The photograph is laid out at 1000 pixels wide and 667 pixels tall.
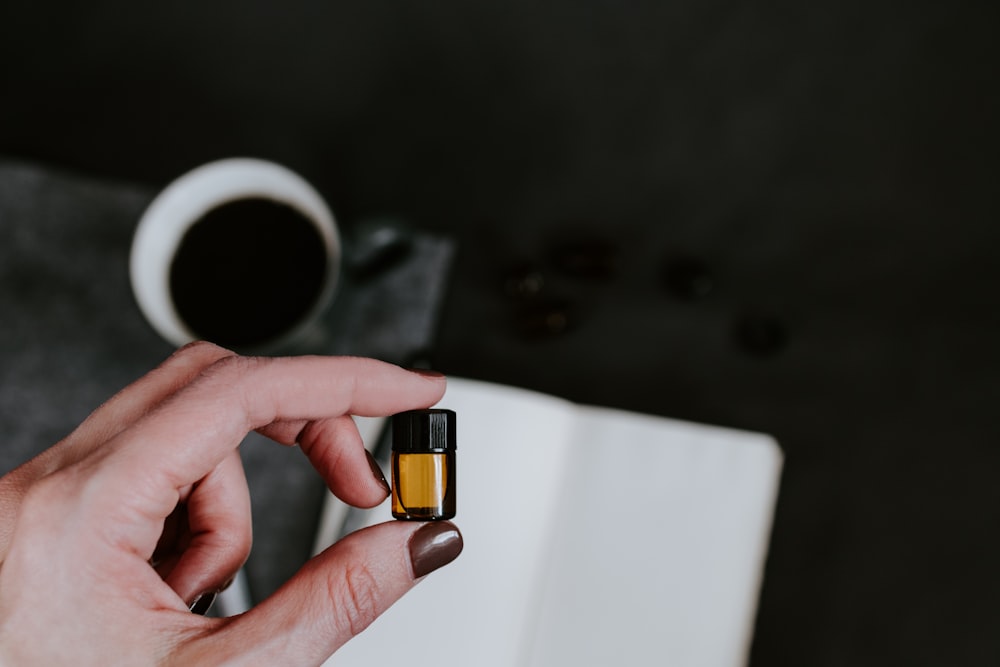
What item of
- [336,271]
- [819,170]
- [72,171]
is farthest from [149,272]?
[819,170]

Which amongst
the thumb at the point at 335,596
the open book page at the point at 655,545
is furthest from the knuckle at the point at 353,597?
the open book page at the point at 655,545

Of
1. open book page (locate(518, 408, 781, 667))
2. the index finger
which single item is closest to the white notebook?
open book page (locate(518, 408, 781, 667))

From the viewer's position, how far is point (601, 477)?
0.57m

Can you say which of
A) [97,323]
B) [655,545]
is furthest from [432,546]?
[97,323]

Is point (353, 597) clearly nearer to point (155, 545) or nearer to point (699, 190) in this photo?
point (155, 545)

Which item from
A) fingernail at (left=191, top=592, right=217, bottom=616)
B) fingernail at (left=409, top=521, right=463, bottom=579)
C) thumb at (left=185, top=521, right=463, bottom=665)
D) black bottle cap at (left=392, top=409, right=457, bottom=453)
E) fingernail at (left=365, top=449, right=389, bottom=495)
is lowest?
fingernail at (left=191, top=592, right=217, bottom=616)

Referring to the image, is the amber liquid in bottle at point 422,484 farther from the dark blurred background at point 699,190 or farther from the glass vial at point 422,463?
the dark blurred background at point 699,190

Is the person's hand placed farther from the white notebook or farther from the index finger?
the white notebook

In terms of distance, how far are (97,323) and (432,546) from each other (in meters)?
0.43

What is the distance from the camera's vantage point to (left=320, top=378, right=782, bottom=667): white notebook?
53cm

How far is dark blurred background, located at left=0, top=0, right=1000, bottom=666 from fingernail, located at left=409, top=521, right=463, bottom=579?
0.79 ft

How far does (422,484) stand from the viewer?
1.26ft

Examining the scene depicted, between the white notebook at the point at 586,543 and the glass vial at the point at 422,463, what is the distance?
16cm

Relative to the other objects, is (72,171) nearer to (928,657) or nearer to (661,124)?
(661,124)
